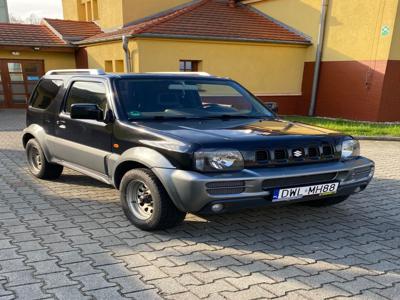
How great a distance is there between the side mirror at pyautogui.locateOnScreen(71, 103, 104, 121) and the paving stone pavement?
1.13m

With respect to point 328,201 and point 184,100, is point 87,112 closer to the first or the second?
point 184,100

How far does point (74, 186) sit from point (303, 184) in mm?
3382

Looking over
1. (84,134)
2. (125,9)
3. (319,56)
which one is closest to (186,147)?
(84,134)

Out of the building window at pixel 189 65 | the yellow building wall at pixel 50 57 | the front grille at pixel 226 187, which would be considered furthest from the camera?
the yellow building wall at pixel 50 57

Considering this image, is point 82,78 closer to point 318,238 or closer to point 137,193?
point 137,193

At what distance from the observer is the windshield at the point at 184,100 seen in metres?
4.21

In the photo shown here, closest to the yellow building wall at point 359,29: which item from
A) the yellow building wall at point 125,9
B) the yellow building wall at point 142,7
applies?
the yellow building wall at point 125,9

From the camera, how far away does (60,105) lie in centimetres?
504

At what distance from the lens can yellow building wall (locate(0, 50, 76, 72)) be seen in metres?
17.3

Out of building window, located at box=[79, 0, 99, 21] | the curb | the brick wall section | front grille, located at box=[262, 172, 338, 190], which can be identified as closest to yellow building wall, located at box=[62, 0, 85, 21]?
building window, located at box=[79, 0, 99, 21]

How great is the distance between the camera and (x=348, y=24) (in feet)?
45.2

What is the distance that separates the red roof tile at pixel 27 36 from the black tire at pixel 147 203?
611 inches

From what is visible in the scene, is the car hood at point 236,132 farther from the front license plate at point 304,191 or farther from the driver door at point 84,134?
Answer: the driver door at point 84,134

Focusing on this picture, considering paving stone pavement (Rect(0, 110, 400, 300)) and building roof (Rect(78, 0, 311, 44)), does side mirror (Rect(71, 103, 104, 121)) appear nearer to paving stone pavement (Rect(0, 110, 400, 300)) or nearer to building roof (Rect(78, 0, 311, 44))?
paving stone pavement (Rect(0, 110, 400, 300))
